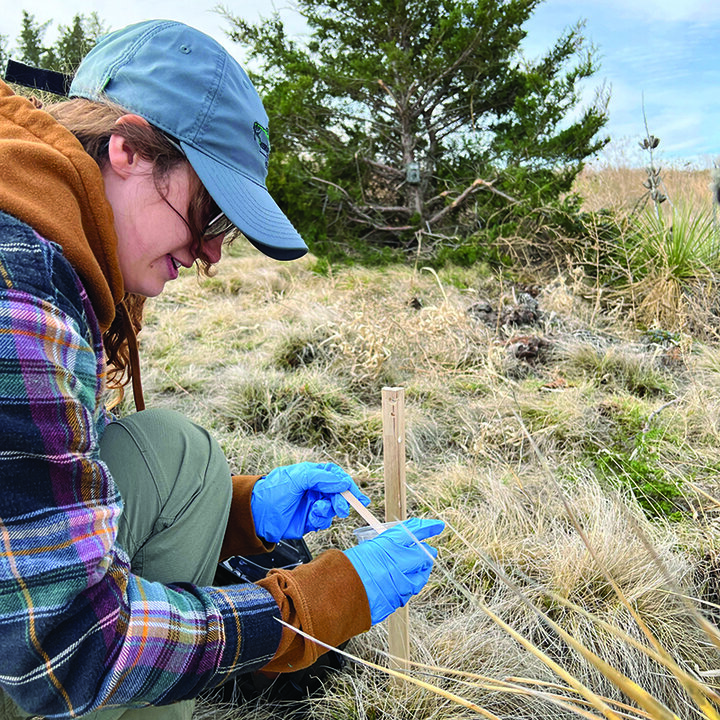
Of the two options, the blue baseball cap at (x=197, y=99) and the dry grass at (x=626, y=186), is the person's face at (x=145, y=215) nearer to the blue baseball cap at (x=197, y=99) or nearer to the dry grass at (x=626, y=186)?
the blue baseball cap at (x=197, y=99)

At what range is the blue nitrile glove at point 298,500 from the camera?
1370mm


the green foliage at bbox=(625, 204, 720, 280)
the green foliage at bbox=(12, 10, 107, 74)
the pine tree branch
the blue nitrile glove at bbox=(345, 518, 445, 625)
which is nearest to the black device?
the blue nitrile glove at bbox=(345, 518, 445, 625)

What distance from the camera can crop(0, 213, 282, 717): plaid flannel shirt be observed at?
27.7 inches

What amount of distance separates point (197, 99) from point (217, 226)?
0.69ft

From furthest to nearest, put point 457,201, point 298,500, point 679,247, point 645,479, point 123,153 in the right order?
1. point 457,201
2. point 679,247
3. point 645,479
4. point 298,500
5. point 123,153

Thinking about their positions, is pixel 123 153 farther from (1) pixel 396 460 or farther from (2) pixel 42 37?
(2) pixel 42 37

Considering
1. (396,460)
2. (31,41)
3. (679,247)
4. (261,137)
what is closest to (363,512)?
(396,460)

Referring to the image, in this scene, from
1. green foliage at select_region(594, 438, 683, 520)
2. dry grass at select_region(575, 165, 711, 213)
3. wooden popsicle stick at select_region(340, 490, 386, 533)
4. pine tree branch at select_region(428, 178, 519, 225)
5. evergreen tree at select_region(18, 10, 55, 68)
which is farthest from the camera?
evergreen tree at select_region(18, 10, 55, 68)

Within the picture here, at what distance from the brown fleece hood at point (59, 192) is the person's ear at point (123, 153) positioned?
5 centimetres

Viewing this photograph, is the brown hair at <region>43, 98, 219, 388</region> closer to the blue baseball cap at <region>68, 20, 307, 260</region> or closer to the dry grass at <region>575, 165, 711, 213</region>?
the blue baseball cap at <region>68, 20, 307, 260</region>

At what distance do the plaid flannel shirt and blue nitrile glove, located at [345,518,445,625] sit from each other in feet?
1.10

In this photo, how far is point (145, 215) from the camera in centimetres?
97

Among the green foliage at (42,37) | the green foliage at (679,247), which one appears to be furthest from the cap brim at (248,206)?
the green foliage at (42,37)

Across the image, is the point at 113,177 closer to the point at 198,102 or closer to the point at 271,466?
the point at 198,102
